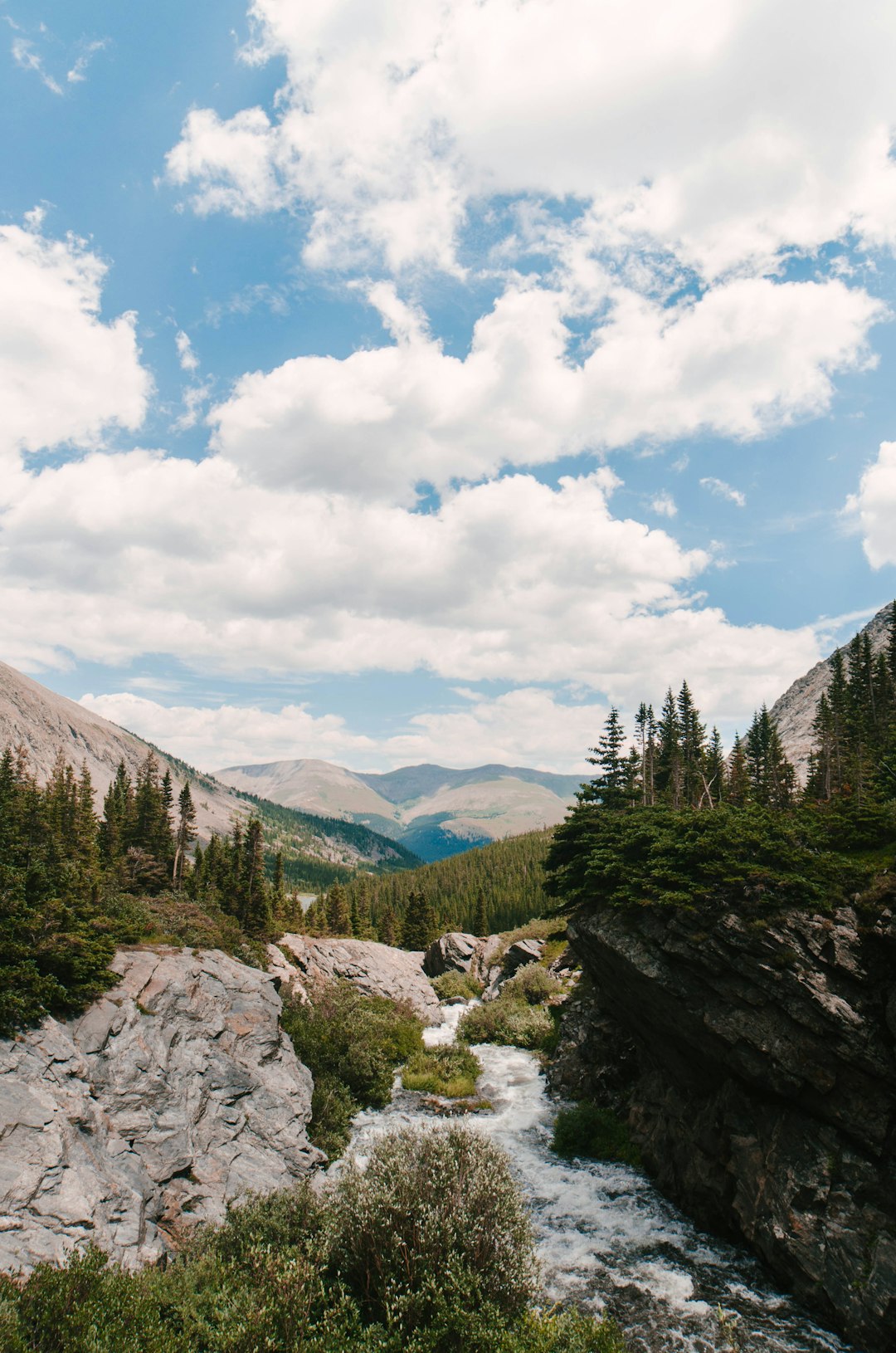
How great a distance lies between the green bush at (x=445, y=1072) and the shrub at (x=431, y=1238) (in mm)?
23796

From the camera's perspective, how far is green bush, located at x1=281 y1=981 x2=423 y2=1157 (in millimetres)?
32938

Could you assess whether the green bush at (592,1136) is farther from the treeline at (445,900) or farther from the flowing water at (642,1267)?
the treeline at (445,900)

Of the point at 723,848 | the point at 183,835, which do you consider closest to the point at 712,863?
the point at 723,848

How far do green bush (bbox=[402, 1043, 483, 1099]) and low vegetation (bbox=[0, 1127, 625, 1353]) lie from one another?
74.9 feet

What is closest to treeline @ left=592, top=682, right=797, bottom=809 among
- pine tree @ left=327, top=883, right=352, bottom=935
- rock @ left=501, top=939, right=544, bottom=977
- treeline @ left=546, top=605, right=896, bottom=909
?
treeline @ left=546, top=605, right=896, bottom=909

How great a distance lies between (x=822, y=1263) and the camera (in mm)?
18047

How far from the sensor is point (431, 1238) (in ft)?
52.9

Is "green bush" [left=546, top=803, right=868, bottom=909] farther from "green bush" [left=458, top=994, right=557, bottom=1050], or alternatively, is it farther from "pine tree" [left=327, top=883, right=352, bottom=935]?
"pine tree" [left=327, top=883, right=352, bottom=935]

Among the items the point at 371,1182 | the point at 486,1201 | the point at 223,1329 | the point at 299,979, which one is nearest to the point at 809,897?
the point at 486,1201

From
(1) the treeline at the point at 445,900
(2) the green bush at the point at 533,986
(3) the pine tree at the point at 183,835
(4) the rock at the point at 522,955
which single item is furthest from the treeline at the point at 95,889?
(4) the rock at the point at 522,955

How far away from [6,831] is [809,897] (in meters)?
39.8

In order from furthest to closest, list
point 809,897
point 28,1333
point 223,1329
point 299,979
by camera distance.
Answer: point 299,979 < point 809,897 < point 223,1329 < point 28,1333

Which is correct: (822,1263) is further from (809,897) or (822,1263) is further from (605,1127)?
(605,1127)

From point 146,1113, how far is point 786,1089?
81.4 feet
